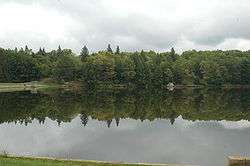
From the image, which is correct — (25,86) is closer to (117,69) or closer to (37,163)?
(117,69)

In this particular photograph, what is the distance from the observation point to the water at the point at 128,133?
33.5 m

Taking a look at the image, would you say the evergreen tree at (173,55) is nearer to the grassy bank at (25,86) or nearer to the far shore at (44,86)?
the far shore at (44,86)

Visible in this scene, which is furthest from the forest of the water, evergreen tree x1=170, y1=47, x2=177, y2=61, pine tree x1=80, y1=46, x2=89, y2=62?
the water

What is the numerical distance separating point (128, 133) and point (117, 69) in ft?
323

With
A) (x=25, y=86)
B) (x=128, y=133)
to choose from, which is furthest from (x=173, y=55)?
(x=128, y=133)

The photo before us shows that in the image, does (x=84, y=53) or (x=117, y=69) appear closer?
(x=117, y=69)

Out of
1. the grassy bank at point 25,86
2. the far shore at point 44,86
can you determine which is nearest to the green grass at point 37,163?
the far shore at point 44,86

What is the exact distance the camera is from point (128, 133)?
43719 mm

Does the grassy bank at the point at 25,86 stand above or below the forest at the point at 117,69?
below

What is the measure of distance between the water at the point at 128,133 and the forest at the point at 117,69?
65458mm

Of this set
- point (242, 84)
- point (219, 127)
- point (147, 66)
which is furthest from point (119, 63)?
point (219, 127)

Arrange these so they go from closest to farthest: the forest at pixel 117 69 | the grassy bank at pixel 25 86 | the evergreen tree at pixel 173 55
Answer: the grassy bank at pixel 25 86
the forest at pixel 117 69
the evergreen tree at pixel 173 55

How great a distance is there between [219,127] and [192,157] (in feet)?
59.2

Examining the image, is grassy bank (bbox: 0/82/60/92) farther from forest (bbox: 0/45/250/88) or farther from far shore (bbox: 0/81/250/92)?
forest (bbox: 0/45/250/88)
